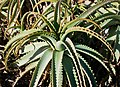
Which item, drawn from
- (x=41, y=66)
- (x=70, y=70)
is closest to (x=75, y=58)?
(x=70, y=70)

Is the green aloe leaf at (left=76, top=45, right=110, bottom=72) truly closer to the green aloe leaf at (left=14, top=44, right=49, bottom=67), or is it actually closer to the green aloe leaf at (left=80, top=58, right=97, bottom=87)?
the green aloe leaf at (left=80, top=58, right=97, bottom=87)

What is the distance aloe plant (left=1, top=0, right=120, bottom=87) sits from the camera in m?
1.67

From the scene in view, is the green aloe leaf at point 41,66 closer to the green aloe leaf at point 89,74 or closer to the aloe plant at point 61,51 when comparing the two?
the aloe plant at point 61,51

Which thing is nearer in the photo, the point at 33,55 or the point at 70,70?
the point at 70,70

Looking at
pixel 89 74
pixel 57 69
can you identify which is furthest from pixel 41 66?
pixel 89 74

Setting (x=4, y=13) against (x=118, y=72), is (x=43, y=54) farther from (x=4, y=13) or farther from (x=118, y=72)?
(x=4, y=13)

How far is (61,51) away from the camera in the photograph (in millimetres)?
1739

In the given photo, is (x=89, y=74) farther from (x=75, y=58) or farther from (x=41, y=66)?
(x=41, y=66)

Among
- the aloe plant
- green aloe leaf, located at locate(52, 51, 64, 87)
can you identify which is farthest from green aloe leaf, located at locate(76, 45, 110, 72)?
green aloe leaf, located at locate(52, 51, 64, 87)

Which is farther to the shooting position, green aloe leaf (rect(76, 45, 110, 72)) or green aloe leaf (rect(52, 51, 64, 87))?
green aloe leaf (rect(76, 45, 110, 72))

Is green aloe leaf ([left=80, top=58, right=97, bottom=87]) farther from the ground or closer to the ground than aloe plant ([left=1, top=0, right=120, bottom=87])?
closer to the ground

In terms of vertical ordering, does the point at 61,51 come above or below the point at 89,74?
above

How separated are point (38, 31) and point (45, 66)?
19cm

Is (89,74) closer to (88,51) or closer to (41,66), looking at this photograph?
(88,51)
